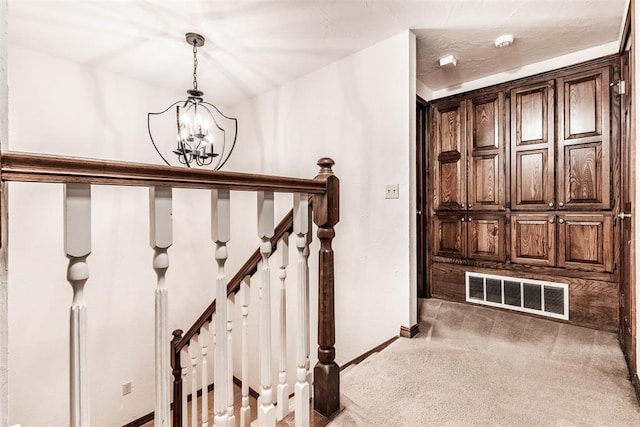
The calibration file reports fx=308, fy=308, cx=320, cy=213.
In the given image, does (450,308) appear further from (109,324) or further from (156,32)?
(156,32)

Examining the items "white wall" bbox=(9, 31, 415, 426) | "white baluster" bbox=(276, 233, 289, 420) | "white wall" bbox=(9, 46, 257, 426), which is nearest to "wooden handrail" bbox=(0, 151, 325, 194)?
"white baluster" bbox=(276, 233, 289, 420)

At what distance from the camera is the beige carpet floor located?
131cm

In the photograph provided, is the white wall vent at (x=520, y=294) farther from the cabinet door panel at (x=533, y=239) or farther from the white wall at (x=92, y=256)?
the white wall at (x=92, y=256)

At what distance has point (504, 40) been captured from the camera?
223cm

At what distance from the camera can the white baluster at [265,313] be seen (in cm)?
101

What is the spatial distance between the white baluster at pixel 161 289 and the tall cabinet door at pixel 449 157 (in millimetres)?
2655

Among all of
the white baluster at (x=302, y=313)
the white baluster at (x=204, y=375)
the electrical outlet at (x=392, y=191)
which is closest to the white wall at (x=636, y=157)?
the electrical outlet at (x=392, y=191)

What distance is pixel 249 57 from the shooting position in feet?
8.61

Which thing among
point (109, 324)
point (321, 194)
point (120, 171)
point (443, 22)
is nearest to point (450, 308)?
point (321, 194)

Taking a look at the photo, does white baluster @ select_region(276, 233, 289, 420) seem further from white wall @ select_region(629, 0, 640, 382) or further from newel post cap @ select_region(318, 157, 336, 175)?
white wall @ select_region(629, 0, 640, 382)

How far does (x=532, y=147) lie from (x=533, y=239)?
2.41 feet

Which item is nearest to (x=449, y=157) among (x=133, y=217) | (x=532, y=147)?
(x=532, y=147)

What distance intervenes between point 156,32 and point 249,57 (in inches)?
27.7

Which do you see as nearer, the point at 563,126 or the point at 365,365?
the point at 365,365
